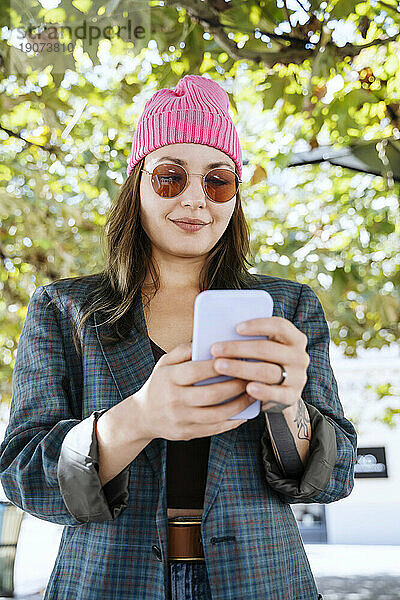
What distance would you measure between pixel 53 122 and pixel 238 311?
264cm

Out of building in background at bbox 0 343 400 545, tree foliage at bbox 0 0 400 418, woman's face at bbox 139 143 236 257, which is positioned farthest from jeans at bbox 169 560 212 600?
building in background at bbox 0 343 400 545

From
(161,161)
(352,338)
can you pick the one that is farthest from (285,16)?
(352,338)

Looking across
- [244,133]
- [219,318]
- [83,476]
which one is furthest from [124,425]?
[244,133]

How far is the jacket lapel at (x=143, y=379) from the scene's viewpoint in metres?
1.15

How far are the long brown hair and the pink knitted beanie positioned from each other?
0.20 feet

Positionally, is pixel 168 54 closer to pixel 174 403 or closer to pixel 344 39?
pixel 344 39

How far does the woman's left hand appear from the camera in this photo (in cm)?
84

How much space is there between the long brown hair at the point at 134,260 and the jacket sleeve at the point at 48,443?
0.35ft

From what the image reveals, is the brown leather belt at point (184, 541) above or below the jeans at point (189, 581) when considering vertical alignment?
above

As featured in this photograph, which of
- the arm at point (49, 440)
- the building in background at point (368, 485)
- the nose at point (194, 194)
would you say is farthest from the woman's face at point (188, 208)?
the building in background at point (368, 485)

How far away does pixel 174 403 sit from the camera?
866 millimetres

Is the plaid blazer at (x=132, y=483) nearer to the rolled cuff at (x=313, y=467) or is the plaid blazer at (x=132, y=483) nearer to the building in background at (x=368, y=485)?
the rolled cuff at (x=313, y=467)

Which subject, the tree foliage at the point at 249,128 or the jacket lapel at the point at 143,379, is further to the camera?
the tree foliage at the point at 249,128

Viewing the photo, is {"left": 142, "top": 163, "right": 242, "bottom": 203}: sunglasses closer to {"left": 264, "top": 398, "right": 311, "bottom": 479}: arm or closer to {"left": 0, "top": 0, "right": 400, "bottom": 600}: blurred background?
{"left": 264, "top": 398, "right": 311, "bottom": 479}: arm
